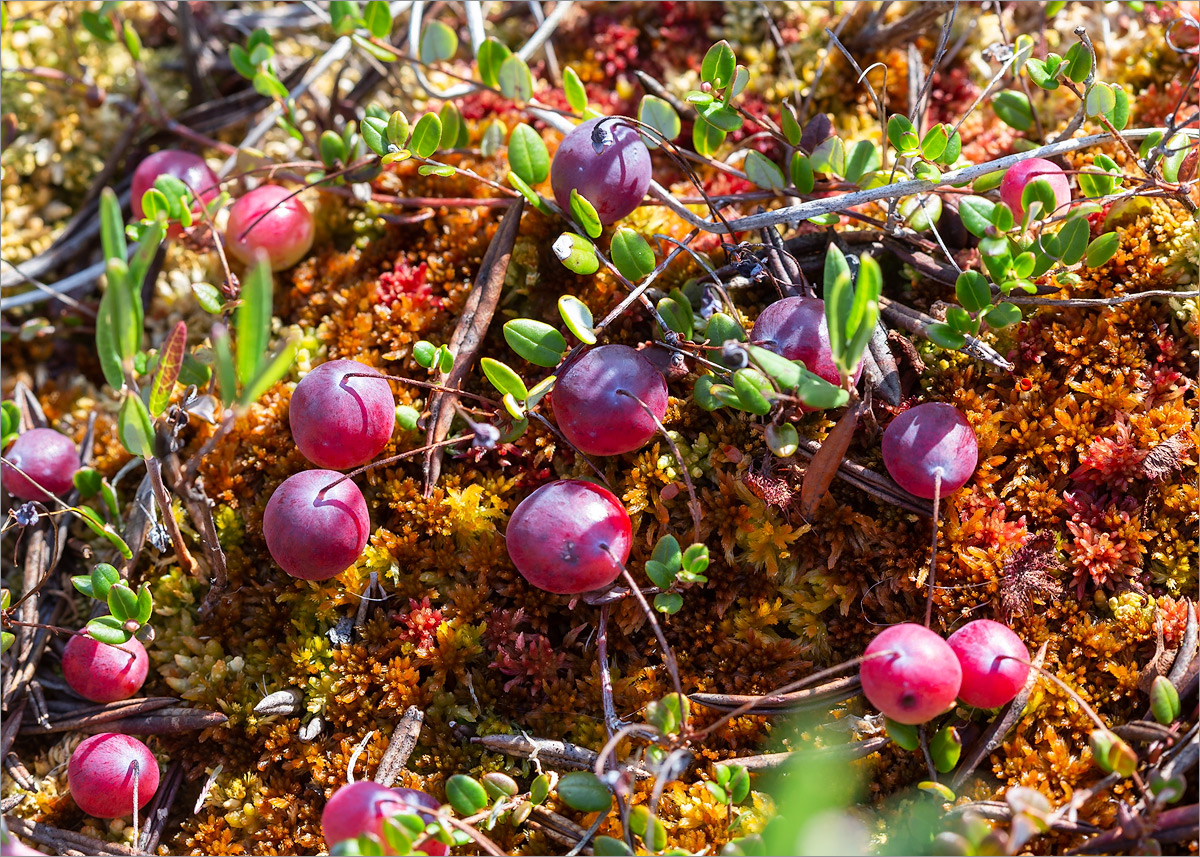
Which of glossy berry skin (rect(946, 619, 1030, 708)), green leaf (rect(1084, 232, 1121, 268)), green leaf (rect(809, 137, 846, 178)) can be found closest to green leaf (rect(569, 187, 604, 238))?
green leaf (rect(809, 137, 846, 178))

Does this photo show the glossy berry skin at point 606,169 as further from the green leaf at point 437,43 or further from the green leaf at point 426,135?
the green leaf at point 437,43

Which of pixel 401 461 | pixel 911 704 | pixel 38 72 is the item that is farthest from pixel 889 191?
pixel 38 72

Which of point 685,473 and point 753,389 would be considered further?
point 685,473

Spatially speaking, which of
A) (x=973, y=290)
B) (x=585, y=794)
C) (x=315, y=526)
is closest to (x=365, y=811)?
(x=585, y=794)

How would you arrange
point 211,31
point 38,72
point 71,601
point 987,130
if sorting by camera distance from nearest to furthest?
point 71,601 < point 987,130 < point 38,72 < point 211,31

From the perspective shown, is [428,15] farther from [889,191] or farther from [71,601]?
[71,601]

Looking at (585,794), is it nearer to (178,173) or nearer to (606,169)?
(606,169)
